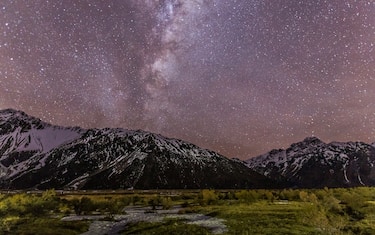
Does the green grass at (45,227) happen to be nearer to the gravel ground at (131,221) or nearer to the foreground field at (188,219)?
the foreground field at (188,219)

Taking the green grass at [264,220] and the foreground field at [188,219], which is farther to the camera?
the foreground field at [188,219]

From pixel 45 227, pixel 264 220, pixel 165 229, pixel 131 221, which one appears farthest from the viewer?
pixel 131 221

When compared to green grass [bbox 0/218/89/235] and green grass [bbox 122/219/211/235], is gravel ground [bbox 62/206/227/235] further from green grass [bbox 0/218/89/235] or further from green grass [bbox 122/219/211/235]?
green grass [bbox 0/218/89/235]

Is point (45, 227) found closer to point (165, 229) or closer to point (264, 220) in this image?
point (165, 229)

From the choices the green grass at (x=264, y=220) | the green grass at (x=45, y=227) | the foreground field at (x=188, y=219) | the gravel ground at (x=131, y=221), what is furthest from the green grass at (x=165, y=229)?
the green grass at (x=45, y=227)

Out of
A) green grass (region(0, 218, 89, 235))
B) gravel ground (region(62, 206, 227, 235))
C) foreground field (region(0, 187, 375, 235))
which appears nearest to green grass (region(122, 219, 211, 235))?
foreground field (region(0, 187, 375, 235))

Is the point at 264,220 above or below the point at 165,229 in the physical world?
Result: above

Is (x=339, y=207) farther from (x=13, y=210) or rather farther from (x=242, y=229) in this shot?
(x=13, y=210)

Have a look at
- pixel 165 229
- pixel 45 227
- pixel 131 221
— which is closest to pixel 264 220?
pixel 165 229

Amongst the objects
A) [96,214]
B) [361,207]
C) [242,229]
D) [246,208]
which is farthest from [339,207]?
[96,214]

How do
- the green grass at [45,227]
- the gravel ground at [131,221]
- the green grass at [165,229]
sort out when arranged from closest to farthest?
the green grass at [165,229]
the green grass at [45,227]
the gravel ground at [131,221]

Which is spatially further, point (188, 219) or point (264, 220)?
point (188, 219)

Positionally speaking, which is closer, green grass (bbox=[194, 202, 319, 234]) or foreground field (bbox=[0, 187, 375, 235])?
green grass (bbox=[194, 202, 319, 234])

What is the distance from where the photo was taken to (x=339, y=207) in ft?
145
